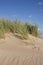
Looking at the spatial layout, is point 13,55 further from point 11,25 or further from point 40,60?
point 11,25

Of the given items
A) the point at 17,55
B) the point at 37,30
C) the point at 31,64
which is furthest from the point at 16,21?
the point at 31,64

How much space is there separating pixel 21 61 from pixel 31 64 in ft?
1.34

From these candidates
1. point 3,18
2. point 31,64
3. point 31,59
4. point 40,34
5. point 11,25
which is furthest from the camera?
point 40,34

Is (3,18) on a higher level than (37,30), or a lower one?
higher

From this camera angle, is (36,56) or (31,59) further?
(36,56)

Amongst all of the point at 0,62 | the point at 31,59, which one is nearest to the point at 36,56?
the point at 31,59

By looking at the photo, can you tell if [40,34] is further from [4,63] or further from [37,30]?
[4,63]

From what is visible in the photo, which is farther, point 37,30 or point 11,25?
point 37,30

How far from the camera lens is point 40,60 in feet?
19.8

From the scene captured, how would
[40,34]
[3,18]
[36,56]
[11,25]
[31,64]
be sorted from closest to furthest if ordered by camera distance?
[31,64], [36,56], [11,25], [3,18], [40,34]

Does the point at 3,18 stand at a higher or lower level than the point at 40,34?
higher

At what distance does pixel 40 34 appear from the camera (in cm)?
1545

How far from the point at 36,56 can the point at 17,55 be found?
26.4 inches

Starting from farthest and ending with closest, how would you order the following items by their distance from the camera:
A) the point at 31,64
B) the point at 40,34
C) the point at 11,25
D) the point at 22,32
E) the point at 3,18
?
1. the point at 40,34
2. the point at 3,18
3. the point at 11,25
4. the point at 22,32
5. the point at 31,64
